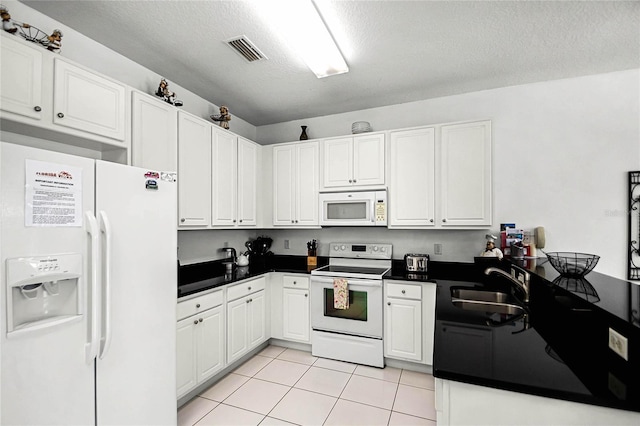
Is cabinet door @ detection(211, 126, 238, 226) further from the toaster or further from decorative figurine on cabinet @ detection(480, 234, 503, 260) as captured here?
decorative figurine on cabinet @ detection(480, 234, 503, 260)

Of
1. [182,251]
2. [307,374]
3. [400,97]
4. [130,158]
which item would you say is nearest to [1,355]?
[130,158]

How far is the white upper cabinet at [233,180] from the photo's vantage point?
289 centimetres

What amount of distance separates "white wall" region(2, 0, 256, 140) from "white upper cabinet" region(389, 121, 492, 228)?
2335 mm

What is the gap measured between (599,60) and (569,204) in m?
1.26

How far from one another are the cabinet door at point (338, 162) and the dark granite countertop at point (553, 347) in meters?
1.89

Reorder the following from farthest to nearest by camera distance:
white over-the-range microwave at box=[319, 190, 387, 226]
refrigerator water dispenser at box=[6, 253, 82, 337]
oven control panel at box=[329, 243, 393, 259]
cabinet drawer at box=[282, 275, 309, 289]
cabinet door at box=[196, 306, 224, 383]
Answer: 1. oven control panel at box=[329, 243, 393, 259]
2. cabinet drawer at box=[282, 275, 309, 289]
3. white over-the-range microwave at box=[319, 190, 387, 226]
4. cabinet door at box=[196, 306, 224, 383]
5. refrigerator water dispenser at box=[6, 253, 82, 337]

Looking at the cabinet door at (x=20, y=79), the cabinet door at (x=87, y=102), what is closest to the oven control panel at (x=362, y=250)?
the cabinet door at (x=87, y=102)

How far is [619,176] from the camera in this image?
2.67 metres

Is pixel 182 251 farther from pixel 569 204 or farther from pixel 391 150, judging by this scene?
pixel 569 204

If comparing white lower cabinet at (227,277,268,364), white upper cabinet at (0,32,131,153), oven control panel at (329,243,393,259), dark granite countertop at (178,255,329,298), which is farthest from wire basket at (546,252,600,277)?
white upper cabinet at (0,32,131,153)

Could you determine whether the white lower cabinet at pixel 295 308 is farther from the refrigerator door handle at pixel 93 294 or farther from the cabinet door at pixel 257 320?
the refrigerator door handle at pixel 93 294

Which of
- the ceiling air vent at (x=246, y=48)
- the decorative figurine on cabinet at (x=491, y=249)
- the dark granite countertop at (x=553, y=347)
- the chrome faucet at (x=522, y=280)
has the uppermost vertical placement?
the ceiling air vent at (x=246, y=48)

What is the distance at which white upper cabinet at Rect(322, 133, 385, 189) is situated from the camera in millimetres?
3160

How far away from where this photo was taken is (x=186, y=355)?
7.33 ft
